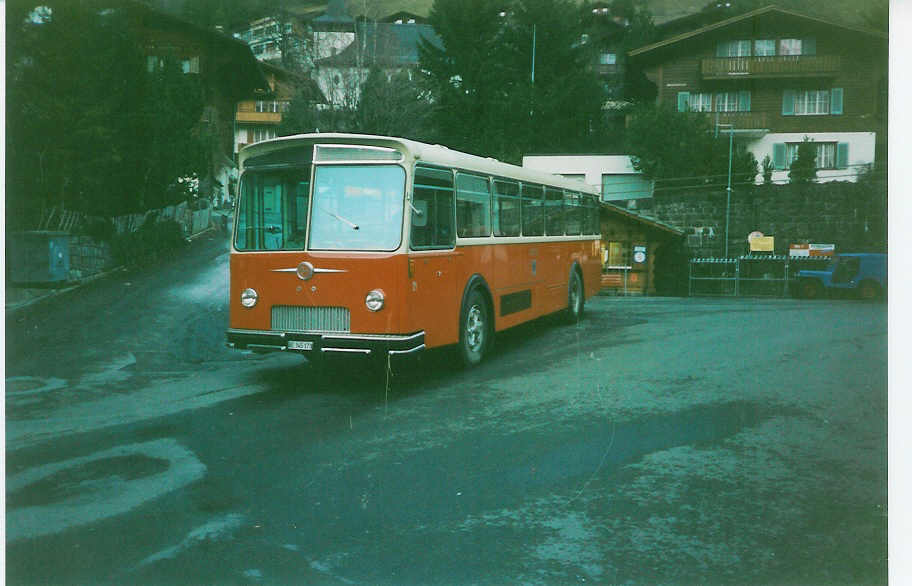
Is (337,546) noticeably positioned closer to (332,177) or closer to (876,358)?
(332,177)

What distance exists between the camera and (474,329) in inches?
408

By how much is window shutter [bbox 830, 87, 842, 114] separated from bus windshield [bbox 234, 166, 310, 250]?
541 cm

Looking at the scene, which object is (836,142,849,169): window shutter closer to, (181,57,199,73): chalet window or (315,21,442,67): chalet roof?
(315,21,442,67): chalet roof

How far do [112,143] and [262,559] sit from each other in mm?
7062

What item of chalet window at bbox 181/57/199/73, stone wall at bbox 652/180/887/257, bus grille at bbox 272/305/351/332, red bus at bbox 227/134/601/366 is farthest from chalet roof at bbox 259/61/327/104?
stone wall at bbox 652/180/887/257

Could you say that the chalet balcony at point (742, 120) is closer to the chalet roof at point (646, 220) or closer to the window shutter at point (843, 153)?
the window shutter at point (843, 153)

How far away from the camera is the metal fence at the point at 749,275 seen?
17.4 m

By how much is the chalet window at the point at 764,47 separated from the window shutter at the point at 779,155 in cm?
351

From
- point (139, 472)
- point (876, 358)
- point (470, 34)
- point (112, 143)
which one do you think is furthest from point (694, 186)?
point (139, 472)

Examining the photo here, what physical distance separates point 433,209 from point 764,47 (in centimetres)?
389

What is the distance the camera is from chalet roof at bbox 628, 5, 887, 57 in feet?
20.1

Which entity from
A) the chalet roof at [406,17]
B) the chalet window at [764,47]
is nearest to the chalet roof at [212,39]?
the chalet roof at [406,17]

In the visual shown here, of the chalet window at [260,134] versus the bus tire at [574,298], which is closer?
the chalet window at [260,134]

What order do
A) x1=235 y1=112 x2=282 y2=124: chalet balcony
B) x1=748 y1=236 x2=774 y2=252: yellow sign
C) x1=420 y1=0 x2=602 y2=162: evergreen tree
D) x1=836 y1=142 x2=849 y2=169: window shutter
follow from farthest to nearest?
x1=748 y1=236 x2=774 y2=252: yellow sign, x1=235 y1=112 x2=282 y2=124: chalet balcony, x1=420 y1=0 x2=602 y2=162: evergreen tree, x1=836 y1=142 x2=849 y2=169: window shutter
